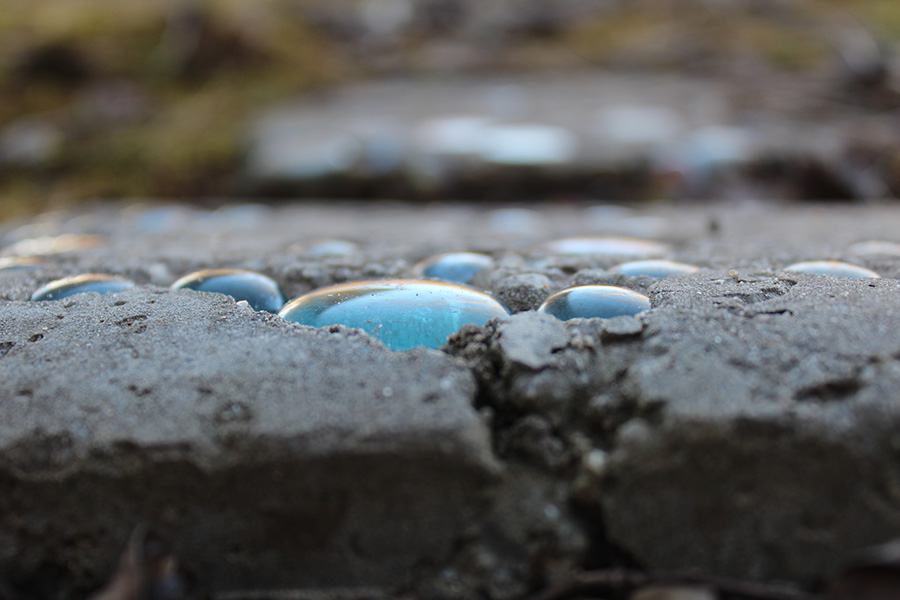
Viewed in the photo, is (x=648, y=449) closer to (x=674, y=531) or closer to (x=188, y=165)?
(x=674, y=531)

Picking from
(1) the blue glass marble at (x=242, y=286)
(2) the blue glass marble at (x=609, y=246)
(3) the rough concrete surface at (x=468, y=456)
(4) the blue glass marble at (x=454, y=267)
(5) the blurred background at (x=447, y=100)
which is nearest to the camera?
(3) the rough concrete surface at (x=468, y=456)

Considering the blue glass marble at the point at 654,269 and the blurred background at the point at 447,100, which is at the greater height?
the blurred background at the point at 447,100

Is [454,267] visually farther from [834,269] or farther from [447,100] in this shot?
[447,100]

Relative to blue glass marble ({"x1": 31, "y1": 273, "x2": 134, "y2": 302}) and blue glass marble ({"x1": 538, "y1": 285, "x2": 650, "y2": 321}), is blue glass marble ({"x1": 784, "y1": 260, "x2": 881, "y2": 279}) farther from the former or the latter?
blue glass marble ({"x1": 31, "y1": 273, "x2": 134, "y2": 302})

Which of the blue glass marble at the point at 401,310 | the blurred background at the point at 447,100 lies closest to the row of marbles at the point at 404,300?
the blue glass marble at the point at 401,310

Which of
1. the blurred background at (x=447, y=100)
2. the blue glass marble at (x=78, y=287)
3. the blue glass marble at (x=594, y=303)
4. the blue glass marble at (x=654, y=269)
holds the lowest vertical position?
the blue glass marble at (x=78, y=287)

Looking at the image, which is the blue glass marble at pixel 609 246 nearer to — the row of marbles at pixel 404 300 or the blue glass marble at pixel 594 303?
the row of marbles at pixel 404 300

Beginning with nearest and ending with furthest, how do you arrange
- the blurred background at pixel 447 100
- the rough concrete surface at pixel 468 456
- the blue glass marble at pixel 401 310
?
1. the rough concrete surface at pixel 468 456
2. the blue glass marble at pixel 401 310
3. the blurred background at pixel 447 100

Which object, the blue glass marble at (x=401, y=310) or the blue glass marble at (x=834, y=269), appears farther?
the blue glass marble at (x=834, y=269)
